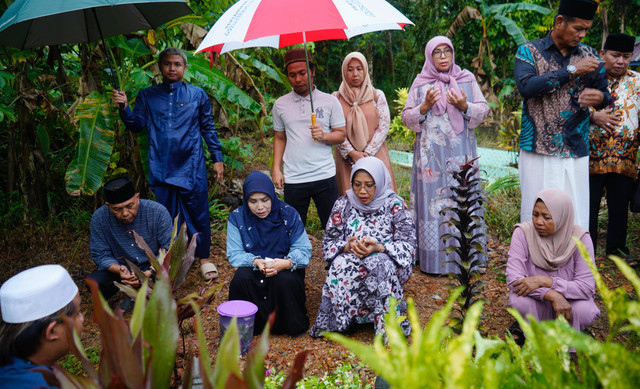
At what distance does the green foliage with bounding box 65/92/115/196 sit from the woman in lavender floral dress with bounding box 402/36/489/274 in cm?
262

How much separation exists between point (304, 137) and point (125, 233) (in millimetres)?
1626

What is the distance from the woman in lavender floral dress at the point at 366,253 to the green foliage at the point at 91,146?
203 cm

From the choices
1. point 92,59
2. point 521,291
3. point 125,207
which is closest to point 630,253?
point 521,291

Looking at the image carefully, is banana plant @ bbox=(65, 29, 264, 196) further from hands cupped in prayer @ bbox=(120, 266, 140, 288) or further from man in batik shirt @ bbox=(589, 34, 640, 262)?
man in batik shirt @ bbox=(589, 34, 640, 262)

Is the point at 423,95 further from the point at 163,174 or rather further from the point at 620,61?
the point at 163,174

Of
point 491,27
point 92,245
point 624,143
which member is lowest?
point 92,245

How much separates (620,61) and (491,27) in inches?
263

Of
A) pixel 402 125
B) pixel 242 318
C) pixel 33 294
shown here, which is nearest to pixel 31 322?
pixel 33 294

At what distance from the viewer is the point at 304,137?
155 inches

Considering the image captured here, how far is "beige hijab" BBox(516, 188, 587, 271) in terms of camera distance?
2945mm

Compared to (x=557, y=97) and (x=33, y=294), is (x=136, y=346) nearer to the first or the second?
(x=33, y=294)

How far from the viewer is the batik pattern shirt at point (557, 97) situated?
347 centimetres

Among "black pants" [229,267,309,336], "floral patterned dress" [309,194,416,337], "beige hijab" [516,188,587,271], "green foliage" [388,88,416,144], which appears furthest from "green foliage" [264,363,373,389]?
"green foliage" [388,88,416,144]

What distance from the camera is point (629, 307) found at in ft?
3.02
